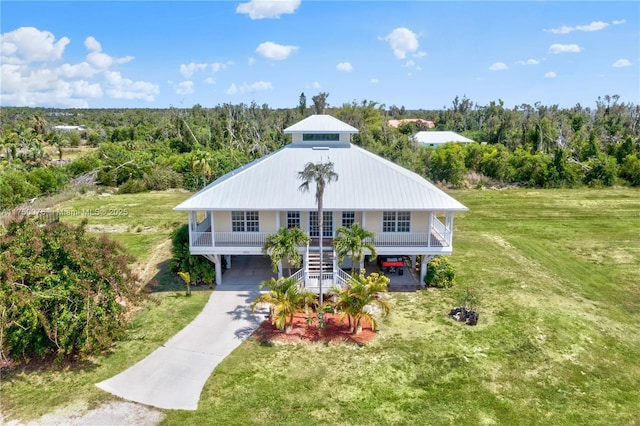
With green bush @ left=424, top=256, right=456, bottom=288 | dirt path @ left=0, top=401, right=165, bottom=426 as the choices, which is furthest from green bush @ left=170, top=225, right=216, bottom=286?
green bush @ left=424, top=256, right=456, bottom=288

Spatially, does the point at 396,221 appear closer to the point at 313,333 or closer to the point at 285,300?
the point at 313,333

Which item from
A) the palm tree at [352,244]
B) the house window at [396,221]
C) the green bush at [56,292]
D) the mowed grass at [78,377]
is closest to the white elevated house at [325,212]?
the house window at [396,221]

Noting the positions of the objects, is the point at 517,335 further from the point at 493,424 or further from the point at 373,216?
the point at 373,216

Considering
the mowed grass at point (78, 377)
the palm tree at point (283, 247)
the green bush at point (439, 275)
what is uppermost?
the palm tree at point (283, 247)

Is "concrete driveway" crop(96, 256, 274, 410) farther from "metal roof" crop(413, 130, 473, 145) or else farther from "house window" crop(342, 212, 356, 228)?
"metal roof" crop(413, 130, 473, 145)

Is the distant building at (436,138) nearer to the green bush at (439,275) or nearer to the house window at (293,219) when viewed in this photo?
the green bush at (439,275)

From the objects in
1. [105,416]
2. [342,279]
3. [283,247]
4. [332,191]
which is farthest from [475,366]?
[105,416]
